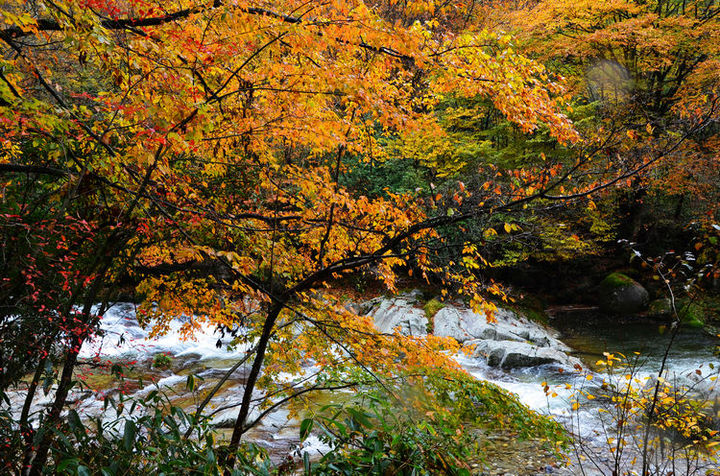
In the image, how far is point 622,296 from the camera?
15.8 meters

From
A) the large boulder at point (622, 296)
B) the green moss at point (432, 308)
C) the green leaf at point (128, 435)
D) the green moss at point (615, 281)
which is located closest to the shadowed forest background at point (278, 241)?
the green leaf at point (128, 435)

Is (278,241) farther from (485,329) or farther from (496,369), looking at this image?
(485,329)

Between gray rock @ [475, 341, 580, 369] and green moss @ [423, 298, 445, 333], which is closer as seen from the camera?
gray rock @ [475, 341, 580, 369]

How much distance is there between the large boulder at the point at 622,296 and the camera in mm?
15547

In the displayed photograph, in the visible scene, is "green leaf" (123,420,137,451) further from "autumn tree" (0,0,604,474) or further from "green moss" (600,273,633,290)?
"green moss" (600,273,633,290)

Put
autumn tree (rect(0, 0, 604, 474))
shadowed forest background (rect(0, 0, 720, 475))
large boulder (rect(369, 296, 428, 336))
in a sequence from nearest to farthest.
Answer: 1. shadowed forest background (rect(0, 0, 720, 475))
2. autumn tree (rect(0, 0, 604, 474))
3. large boulder (rect(369, 296, 428, 336))

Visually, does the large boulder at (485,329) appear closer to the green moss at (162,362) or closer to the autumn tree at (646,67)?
the autumn tree at (646,67)

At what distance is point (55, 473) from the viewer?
5.81 ft

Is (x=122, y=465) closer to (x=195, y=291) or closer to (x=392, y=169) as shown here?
(x=195, y=291)

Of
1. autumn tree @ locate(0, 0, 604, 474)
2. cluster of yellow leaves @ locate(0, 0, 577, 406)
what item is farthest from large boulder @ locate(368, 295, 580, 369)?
autumn tree @ locate(0, 0, 604, 474)

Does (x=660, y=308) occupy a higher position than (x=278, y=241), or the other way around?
(x=278, y=241)

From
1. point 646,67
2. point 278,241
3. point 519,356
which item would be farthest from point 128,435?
point 646,67

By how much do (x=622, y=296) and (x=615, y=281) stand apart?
72 cm

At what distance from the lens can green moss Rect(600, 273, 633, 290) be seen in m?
16.0
